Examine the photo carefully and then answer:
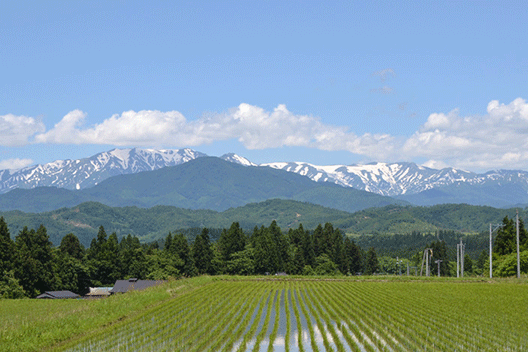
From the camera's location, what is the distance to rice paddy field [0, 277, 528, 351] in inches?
1101

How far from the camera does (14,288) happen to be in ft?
269

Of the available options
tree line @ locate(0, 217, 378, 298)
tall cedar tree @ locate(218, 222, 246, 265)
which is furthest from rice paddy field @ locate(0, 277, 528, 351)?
tall cedar tree @ locate(218, 222, 246, 265)

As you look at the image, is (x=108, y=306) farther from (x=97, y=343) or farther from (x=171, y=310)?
(x=97, y=343)

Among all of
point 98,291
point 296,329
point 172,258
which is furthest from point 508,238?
point 296,329

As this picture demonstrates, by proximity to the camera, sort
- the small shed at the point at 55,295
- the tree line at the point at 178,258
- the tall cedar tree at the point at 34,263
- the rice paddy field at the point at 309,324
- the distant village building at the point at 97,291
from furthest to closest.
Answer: the distant village building at the point at 97,291
the tree line at the point at 178,258
the tall cedar tree at the point at 34,263
the small shed at the point at 55,295
the rice paddy field at the point at 309,324

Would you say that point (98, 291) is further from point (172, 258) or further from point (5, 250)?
point (5, 250)

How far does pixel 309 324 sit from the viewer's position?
3569 cm

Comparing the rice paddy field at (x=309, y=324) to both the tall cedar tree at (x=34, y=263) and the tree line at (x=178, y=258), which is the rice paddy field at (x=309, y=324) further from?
the tree line at (x=178, y=258)

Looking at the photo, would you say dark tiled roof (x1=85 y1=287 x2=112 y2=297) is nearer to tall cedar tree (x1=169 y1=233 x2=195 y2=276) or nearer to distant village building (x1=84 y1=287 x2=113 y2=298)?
distant village building (x1=84 y1=287 x2=113 y2=298)

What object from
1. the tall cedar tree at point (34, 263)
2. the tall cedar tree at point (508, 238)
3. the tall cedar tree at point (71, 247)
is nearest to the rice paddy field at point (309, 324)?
the tall cedar tree at point (34, 263)

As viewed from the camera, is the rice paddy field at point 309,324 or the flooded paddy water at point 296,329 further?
the rice paddy field at point 309,324

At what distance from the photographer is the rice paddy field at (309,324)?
2795 cm

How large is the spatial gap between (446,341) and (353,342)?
4952 millimetres

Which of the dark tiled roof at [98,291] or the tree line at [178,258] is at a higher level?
the tree line at [178,258]
